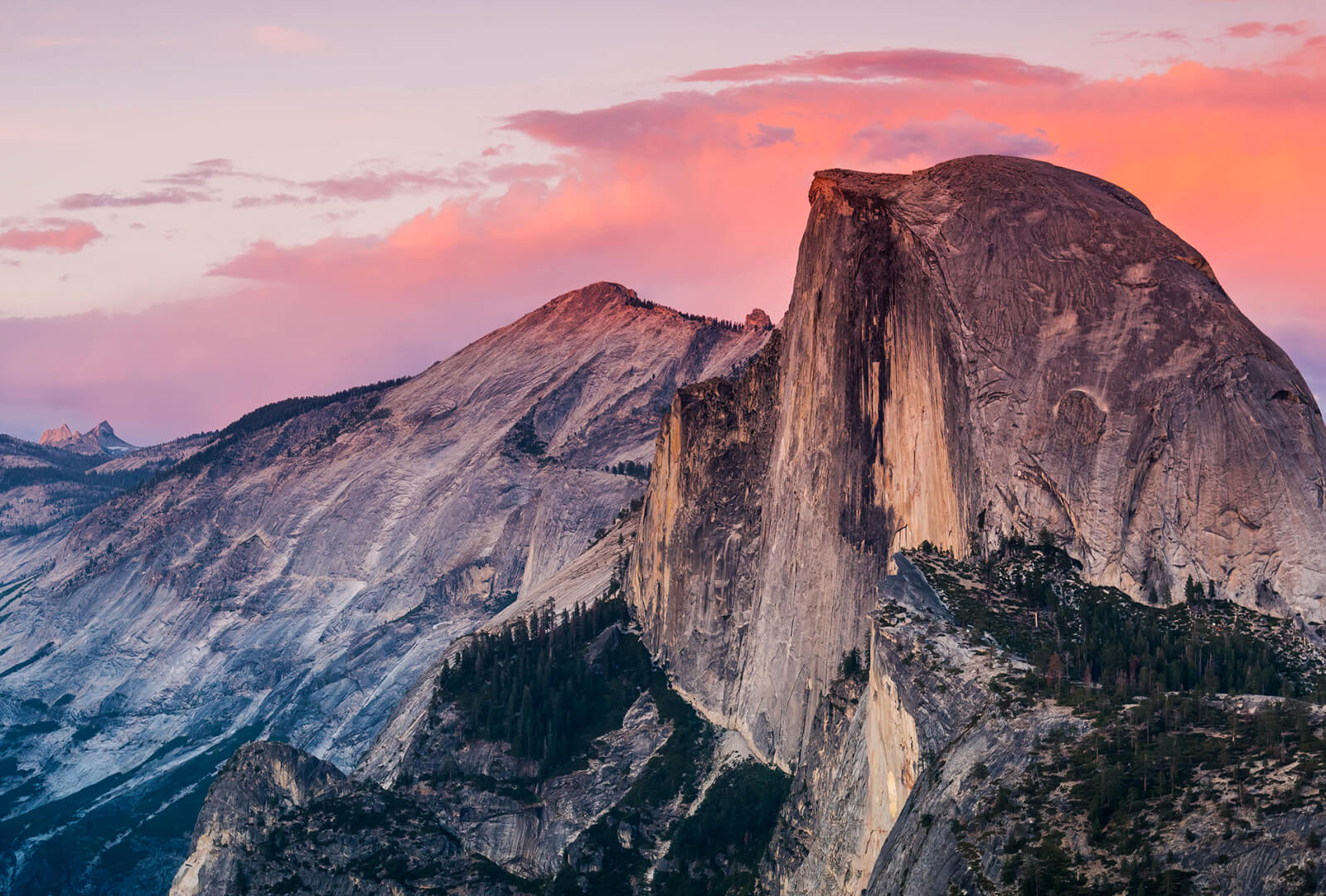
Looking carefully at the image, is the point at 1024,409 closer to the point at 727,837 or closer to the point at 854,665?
the point at 854,665

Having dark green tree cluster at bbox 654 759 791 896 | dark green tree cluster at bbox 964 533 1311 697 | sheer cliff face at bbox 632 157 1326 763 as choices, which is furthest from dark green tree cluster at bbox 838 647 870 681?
dark green tree cluster at bbox 964 533 1311 697

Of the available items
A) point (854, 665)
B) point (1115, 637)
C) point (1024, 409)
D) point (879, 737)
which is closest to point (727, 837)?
point (854, 665)

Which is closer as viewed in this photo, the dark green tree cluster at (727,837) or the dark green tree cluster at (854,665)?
the dark green tree cluster at (854,665)

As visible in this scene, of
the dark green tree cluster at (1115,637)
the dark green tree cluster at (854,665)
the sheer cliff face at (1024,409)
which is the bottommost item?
the dark green tree cluster at (854,665)

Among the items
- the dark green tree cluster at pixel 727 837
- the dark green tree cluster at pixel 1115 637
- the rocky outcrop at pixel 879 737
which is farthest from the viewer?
the dark green tree cluster at pixel 727 837

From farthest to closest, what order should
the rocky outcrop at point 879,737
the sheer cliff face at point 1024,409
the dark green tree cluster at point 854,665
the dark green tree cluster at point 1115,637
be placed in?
the dark green tree cluster at point 854,665
the sheer cliff face at point 1024,409
the rocky outcrop at point 879,737
the dark green tree cluster at point 1115,637

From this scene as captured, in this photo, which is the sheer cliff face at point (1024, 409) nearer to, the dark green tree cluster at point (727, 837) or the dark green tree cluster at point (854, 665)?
the dark green tree cluster at point (854, 665)

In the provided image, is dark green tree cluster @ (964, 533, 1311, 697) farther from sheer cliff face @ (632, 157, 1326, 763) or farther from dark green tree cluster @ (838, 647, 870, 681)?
dark green tree cluster @ (838, 647, 870, 681)

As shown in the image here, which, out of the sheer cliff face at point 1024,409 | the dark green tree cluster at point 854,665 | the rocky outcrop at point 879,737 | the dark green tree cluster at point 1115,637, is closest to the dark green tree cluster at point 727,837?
the sheer cliff face at point 1024,409

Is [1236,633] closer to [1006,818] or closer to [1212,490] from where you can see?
[1212,490]
